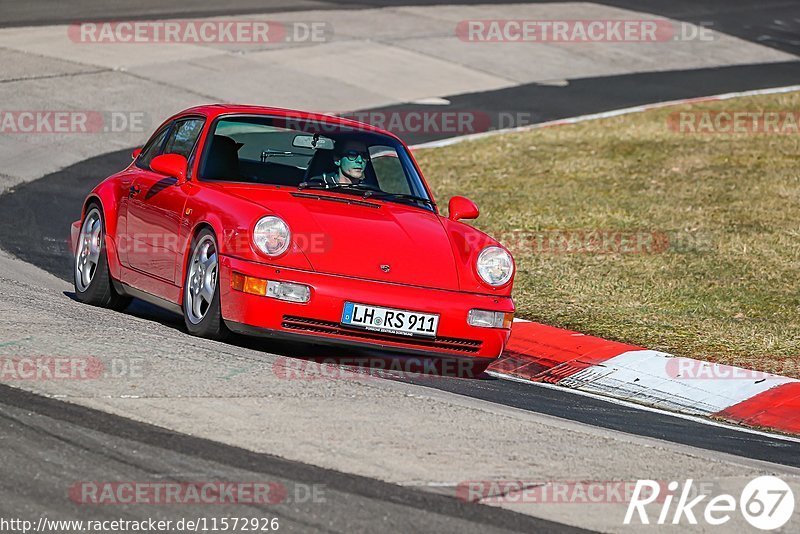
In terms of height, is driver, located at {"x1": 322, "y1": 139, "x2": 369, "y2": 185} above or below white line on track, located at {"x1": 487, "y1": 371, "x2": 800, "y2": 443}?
above

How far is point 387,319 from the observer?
7555 millimetres

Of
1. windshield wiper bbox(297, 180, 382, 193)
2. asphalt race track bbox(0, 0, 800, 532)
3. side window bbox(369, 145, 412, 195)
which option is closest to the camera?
asphalt race track bbox(0, 0, 800, 532)

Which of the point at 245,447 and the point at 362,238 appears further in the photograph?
the point at 362,238

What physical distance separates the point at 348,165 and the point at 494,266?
1.28 m

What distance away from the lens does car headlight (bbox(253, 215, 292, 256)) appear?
7.54 meters

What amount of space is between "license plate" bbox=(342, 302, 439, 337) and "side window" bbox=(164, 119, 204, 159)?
1942mm

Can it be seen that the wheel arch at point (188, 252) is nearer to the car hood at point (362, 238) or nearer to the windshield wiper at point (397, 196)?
the car hood at point (362, 238)

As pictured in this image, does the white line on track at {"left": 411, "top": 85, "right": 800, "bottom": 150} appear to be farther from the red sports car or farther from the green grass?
the red sports car

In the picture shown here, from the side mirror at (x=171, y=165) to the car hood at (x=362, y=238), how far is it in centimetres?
42

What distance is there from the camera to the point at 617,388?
339 inches

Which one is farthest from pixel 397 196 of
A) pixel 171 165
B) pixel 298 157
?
pixel 171 165

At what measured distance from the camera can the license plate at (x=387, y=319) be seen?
24.6ft

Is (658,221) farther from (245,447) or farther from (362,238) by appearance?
(245,447)

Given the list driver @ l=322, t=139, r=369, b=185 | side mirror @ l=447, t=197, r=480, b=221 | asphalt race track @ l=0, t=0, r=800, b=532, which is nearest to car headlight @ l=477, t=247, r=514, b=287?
asphalt race track @ l=0, t=0, r=800, b=532
